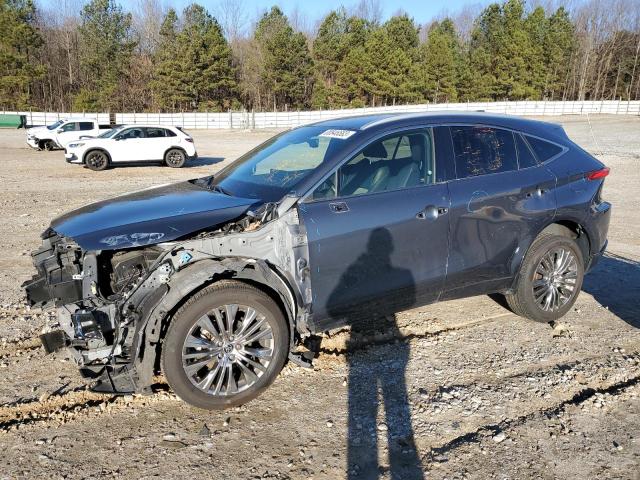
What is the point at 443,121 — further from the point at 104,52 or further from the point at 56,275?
the point at 104,52

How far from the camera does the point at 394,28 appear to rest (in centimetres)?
6575

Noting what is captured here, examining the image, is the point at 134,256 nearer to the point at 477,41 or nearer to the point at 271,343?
the point at 271,343

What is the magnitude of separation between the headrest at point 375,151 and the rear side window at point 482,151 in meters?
0.64

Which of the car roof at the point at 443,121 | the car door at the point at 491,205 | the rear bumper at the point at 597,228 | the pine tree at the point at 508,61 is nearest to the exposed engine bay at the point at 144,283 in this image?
the car roof at the point at 443,121

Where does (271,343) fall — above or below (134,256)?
below

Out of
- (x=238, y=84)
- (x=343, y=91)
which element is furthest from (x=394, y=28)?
(x=238, y=84)

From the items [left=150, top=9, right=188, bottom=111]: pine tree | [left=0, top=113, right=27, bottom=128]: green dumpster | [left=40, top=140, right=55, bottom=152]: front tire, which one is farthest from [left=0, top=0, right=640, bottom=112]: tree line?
[left=40, top=140, right=55, bottom=152]: front tire

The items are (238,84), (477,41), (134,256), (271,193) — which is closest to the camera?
(134,256)

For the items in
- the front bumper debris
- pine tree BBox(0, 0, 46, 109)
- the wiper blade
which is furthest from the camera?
pine tree BBox(0, 0, 46, 109)

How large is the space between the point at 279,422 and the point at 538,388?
1864mm

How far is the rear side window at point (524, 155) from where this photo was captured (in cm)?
456

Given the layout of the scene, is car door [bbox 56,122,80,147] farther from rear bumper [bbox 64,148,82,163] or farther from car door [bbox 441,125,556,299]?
car door [bbox 441,125,556,299]

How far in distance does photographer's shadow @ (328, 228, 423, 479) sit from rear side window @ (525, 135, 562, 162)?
1.75 meters

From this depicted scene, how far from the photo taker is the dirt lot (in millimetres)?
2984
